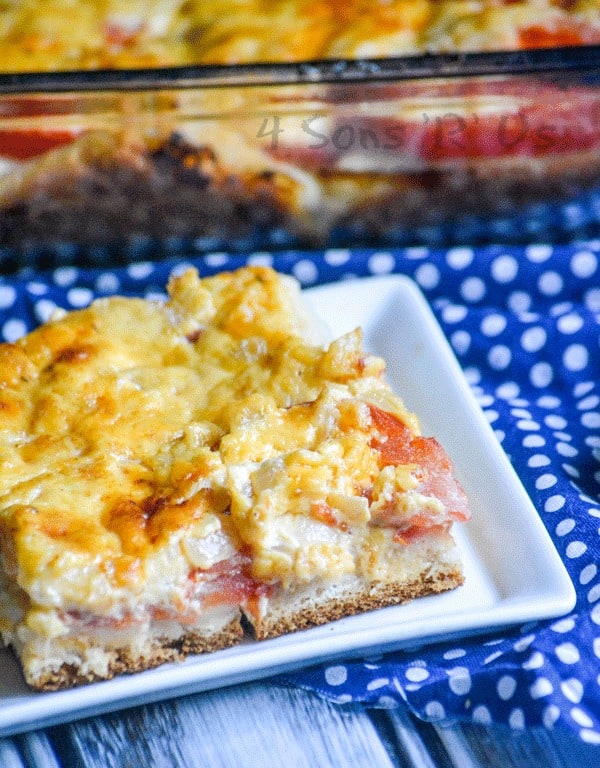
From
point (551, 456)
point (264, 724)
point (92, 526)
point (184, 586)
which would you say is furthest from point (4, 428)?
point (551, 456)

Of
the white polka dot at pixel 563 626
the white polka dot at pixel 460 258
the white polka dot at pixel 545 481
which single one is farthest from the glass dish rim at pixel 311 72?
the white polka dot at pixel 563 626

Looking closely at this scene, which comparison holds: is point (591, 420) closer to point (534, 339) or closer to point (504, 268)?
point (534, 339)

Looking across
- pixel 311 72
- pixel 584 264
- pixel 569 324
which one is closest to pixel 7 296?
pixel 311 72

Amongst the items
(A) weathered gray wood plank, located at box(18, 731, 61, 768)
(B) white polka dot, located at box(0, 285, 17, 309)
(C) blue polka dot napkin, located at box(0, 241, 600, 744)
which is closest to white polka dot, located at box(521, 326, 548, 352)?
(C) blue polka dot napkin, located at box(0, 241, 600, 744)

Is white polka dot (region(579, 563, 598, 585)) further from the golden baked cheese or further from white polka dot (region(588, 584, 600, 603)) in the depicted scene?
the golden baked cheese

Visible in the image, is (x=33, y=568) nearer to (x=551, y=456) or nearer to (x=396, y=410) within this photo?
(x=396, y=410)

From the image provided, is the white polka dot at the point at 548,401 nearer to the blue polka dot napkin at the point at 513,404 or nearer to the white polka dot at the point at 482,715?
the blue polka dot napkin at the point at 513,404

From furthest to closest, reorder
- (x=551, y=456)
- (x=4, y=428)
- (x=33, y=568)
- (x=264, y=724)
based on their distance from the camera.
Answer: (x=551, y=456), (x=4, y=428), (x=264, y=724), (x=33, y=568)
